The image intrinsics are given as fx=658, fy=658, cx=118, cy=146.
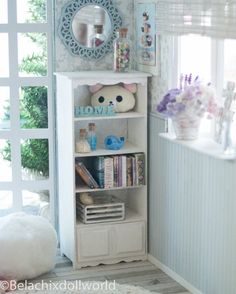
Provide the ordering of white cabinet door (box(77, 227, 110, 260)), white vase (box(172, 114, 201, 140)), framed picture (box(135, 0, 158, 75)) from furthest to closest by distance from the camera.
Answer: white cabinet door (box(77, 227, 110, 260)) → framed picture (box(135, 0, 158, 75)) → white vase (box(172, 114, 201, 140))

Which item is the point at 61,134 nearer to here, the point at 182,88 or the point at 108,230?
the point at 108,230

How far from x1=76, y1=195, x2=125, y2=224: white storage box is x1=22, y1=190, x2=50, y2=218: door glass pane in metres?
0.35

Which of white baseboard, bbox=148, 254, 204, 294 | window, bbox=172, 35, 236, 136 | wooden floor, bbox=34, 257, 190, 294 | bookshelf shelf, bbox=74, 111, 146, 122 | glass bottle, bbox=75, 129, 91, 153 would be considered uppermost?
window, bbox=172, 35, 236, 136

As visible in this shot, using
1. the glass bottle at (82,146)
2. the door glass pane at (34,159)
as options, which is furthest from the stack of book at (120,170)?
the door glass pane at (34,159)

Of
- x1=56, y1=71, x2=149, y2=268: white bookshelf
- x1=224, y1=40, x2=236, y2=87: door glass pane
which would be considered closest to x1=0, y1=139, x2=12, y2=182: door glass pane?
x1=56, y1=71, x2=149, y2=268: white bookshelf

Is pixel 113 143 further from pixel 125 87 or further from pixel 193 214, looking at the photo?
pixel 193 214

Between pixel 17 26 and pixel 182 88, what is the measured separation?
4.43 feet

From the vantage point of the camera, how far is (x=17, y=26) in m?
4.49

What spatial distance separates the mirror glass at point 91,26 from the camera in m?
4.47

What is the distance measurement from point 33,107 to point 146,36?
94 cm

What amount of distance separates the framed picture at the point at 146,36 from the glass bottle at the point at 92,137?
0.53 meters

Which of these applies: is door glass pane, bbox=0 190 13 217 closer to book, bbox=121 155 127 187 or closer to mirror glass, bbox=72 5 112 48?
book, bbox=121 155 127 187

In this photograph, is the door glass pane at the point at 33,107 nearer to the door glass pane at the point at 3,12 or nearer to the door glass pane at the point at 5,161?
the door glass pane at the point at 5,161

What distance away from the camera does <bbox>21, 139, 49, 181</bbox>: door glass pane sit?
4.66 meters
